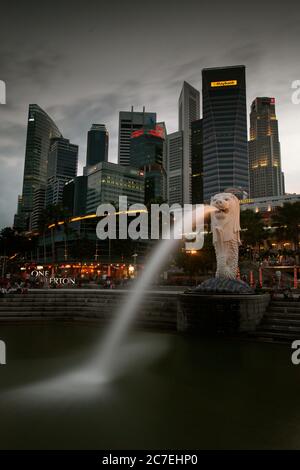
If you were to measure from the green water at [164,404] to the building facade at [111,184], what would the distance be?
154m

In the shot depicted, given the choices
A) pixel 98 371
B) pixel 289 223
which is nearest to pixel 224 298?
pixel 98 371

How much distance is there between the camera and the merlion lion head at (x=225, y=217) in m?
18.9

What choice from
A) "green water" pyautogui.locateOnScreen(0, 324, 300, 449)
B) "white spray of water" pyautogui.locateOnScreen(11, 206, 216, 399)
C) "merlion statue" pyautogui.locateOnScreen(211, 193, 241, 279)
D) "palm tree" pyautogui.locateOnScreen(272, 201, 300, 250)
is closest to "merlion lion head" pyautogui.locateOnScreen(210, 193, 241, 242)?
"merlion statue" pyautogui.locateOnScreen(211, 193, 241, 279)

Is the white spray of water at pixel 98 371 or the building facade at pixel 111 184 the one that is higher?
the building facade at pixel 111 184

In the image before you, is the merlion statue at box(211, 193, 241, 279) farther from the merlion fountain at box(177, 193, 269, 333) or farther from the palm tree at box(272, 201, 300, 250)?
the palm tree at box(272, 201, 300, 250)

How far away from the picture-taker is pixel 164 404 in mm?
8078

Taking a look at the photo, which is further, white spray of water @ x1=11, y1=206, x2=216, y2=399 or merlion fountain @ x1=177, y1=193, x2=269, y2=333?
merlion fountain @ x1=177, y1=193, x2=269, y2=333

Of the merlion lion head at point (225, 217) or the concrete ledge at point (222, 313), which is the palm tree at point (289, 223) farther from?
the concrete ledge at point (222, 313)

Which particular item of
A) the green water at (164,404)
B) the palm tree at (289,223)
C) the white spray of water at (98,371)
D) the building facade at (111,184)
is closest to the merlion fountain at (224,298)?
the white spray of water at (98,371)

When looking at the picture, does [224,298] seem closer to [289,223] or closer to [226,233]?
[226,233]

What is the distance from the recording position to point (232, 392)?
29.6 feet

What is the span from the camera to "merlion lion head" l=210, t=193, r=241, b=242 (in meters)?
18.9

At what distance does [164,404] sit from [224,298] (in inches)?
369

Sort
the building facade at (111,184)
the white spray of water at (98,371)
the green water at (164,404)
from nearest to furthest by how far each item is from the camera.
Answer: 1. the green water at (164,404)
2. the white spray of water at (98,371)
3. the building facade at (111,184)
